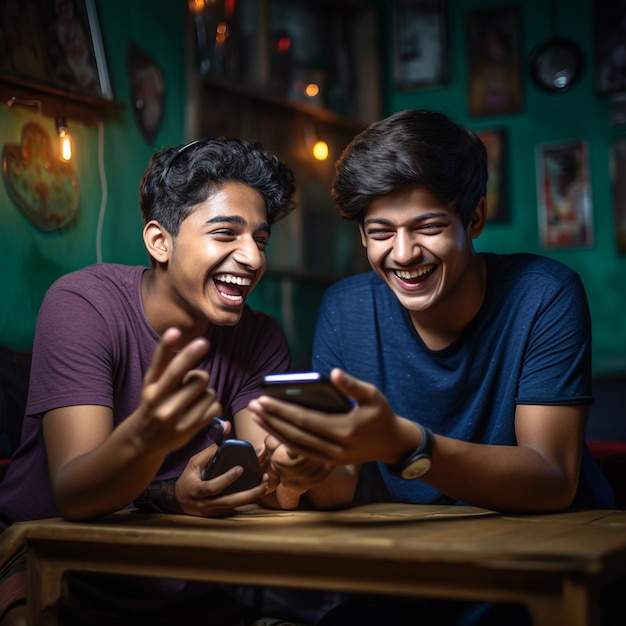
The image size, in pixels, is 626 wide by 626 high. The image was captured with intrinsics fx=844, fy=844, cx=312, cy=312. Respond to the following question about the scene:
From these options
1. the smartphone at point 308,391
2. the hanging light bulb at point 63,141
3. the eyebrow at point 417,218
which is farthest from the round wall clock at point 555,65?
the smartphone at point 308,391

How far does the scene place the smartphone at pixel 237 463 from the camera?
164 cm

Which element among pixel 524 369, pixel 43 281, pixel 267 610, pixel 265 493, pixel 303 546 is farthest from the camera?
pixel 267 610

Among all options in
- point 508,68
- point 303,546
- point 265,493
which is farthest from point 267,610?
point 508,68

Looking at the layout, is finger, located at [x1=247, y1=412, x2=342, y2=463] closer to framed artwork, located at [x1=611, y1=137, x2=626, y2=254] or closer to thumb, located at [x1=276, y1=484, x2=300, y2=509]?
thumb, located at [x1=276, y1=484, x2=300, y2=509]

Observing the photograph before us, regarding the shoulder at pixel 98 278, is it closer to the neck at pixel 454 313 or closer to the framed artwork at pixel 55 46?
the neck at pixel 454 313

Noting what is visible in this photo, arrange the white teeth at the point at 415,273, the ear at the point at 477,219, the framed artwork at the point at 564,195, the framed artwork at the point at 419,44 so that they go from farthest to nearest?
1. the framed artwork at the point at 419,44
2. the framed artwork at the point at 564,195
3. the ear at the point at 477,219
4. the white teeth at the point at 415,273

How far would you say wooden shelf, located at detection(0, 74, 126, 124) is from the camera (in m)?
2.61

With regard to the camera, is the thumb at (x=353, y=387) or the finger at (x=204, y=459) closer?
the thumb at (x=353, y=387)

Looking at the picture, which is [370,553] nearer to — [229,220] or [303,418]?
[303,418]

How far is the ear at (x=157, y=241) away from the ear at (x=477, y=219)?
0.73 metres

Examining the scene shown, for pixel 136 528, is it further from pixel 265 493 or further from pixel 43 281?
pixel 43 281

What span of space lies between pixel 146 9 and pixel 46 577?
258 cm

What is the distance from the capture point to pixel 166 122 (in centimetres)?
347

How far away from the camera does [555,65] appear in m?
4.72
